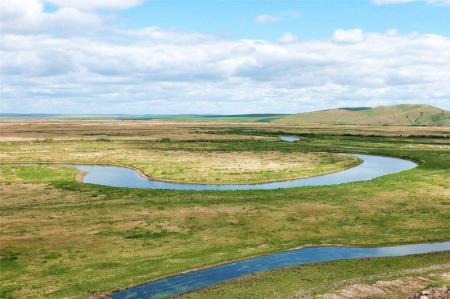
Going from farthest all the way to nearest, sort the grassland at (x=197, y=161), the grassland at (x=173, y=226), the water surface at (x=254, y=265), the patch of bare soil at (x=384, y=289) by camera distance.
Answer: the grassland at (x=197, y=161)
the grassland at (x=173, y=226)
the water surface at (x=254, y=265)
the patch of bare soil at (x=384, y=289)

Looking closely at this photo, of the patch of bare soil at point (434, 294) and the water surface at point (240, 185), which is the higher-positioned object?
the water surface at point (240, 185)

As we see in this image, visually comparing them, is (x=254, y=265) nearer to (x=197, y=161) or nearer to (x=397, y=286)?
(x=397, y=286)

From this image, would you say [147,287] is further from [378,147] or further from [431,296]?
[378,147]

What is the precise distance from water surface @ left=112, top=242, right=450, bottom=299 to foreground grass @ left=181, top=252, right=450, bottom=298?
1.75 m

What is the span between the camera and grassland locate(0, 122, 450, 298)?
1387 inches

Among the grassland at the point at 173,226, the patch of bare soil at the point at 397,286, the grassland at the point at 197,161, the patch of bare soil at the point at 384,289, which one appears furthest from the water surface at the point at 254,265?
the grassland at the point at 197,161

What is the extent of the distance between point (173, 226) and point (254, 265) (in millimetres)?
13236

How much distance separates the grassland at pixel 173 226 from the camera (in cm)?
3522

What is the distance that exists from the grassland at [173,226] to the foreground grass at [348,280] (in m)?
0.42

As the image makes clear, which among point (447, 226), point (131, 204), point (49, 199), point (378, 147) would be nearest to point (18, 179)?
point (49, 199)

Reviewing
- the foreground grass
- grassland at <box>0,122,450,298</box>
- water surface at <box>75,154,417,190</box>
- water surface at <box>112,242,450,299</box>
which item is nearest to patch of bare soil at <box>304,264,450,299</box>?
the foreground grass

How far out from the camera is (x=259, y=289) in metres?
31.4

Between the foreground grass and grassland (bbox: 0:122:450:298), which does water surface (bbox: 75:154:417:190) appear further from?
the foreground grass

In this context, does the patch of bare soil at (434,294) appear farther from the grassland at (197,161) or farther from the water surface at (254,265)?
the grassland at (197,161)
